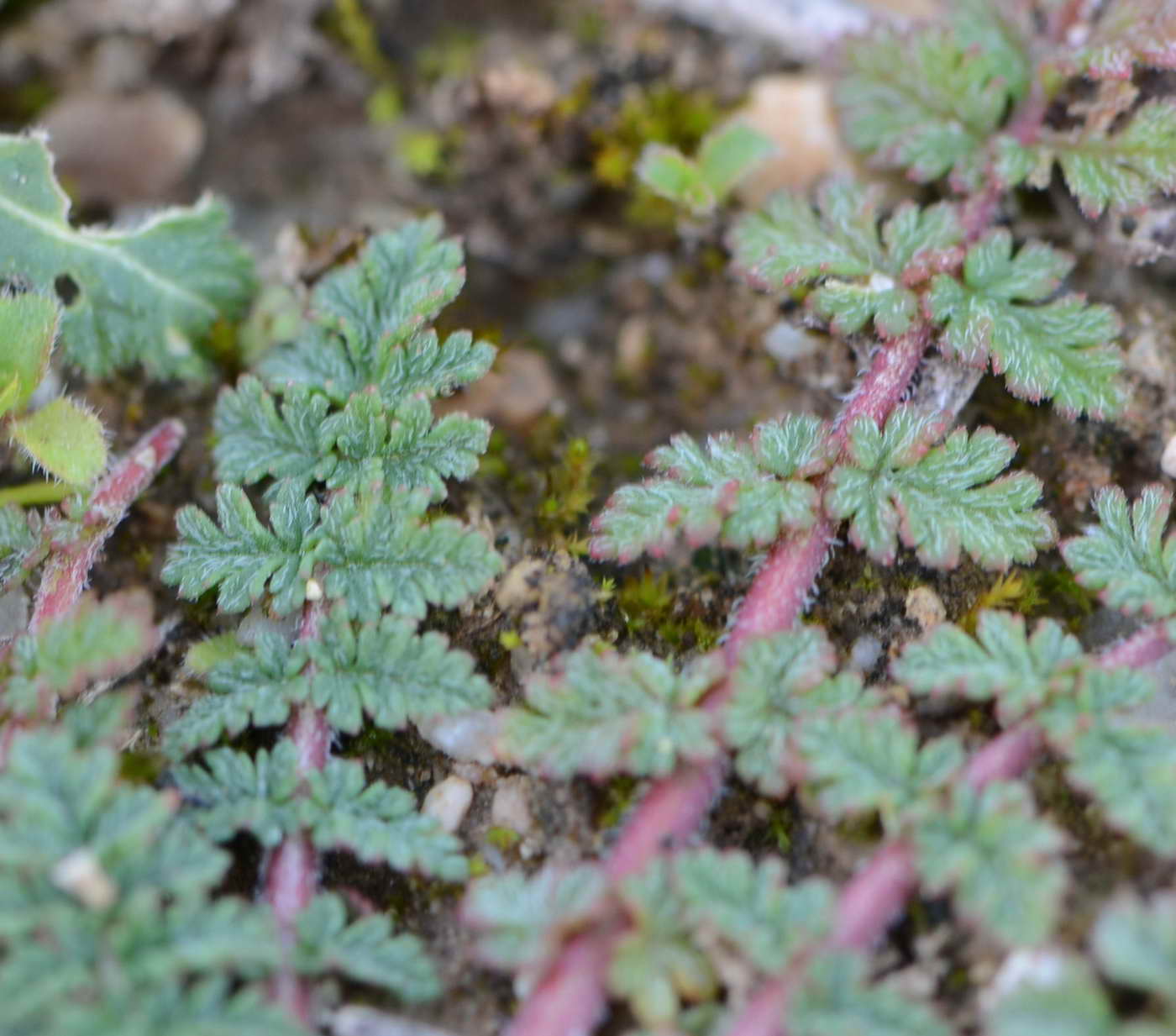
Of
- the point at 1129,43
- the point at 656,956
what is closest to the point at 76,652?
the point at 656,956

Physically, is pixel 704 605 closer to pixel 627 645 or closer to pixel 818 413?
pixel 627 645

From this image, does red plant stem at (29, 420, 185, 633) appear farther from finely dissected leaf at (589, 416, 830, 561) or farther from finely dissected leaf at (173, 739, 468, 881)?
finely dissected leaf at (589, 416, 830, 561)

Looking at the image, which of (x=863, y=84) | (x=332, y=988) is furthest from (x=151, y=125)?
(x=332, y=988)

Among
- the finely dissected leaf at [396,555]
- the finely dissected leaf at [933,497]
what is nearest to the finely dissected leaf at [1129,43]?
the finely dissected leaf at [933,497]

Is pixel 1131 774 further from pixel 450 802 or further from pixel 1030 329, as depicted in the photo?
pixel 450 802

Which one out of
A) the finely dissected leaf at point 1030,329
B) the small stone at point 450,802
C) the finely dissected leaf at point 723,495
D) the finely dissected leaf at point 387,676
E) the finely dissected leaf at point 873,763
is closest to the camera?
the finely dissected leaf at point 873,763

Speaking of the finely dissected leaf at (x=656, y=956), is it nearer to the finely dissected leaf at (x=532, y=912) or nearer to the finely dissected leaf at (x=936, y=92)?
the finely dissected leaf at (x=532, y=912)

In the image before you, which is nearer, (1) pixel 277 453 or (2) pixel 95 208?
(1) pixel 277 453
